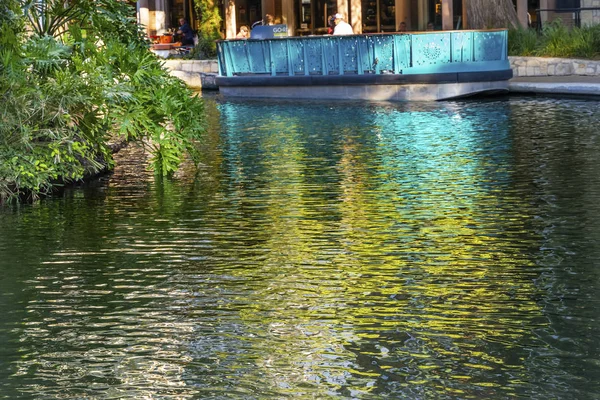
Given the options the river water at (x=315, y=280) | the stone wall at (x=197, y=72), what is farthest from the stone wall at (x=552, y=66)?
the river water at (x=315, y=280)

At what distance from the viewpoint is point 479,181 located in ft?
42.9

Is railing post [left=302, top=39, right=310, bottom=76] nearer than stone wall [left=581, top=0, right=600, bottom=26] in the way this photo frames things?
Yes

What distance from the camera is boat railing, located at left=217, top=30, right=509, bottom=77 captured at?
24.8m

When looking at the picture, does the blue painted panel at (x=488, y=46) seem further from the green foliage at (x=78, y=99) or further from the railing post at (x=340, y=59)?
the green foliage at (x=78, y=99)

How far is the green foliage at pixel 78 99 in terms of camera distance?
12.1 m

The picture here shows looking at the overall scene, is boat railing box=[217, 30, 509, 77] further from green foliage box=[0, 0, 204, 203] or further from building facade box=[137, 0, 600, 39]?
green foliage box=[0, 0, 204, 203]

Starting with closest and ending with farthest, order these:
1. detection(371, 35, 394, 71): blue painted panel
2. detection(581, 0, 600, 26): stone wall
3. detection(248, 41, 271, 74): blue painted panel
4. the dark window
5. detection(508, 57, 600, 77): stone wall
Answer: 1. detection(371, 35, 394, 71): blue painted panel
2. detection(508, 57, 600, 77): stone wall
3. detection(248, 41, 271, 74): blue painted panel
4. detection(581, 0, 600, 26): stone wall
5. the dark window

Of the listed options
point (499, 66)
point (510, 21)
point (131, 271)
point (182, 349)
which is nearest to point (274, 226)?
point (131, 271)

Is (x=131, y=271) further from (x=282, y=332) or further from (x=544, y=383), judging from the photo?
(x=544, y=383)

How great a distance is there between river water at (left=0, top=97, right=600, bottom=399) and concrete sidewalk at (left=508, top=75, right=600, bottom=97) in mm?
8216

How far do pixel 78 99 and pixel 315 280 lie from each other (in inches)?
193

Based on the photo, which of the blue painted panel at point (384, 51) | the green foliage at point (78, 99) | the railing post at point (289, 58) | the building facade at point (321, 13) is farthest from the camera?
the building facade at point (321, 13)

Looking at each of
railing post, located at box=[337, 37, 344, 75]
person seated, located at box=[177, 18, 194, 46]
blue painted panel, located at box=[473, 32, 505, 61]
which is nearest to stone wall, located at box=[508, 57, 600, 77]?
blue painted panel, located at box=[473, 32, 505, 61]

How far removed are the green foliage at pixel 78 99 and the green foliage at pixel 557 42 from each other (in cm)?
1537
